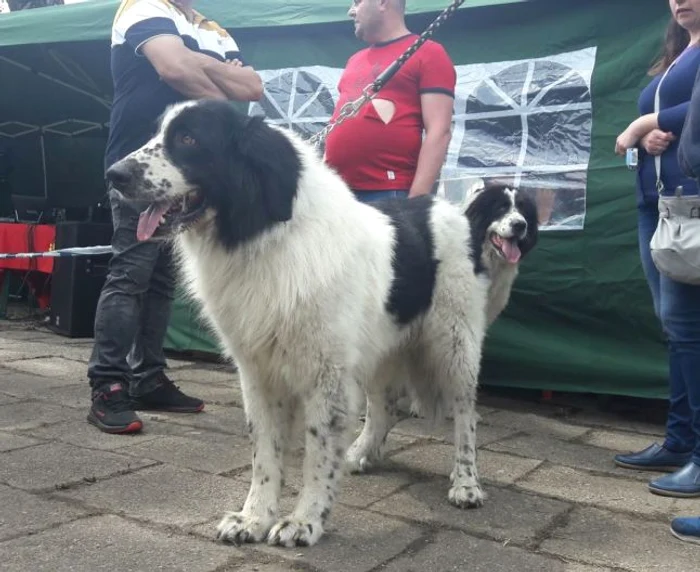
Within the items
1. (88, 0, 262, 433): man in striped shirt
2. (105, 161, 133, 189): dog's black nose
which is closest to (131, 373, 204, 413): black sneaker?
(88, 0, 262, 433): man in striped shirt

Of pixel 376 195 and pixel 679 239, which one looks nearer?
pixel 679 239

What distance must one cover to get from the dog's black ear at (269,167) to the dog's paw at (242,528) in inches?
38.8

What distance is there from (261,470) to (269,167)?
3.31 ft

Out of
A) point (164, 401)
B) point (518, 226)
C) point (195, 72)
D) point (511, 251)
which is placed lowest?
point (164, 401)

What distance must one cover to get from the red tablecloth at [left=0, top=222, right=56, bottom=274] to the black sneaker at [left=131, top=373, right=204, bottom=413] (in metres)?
3.65

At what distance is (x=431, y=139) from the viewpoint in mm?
3541

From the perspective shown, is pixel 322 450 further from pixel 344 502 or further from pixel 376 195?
pixel 376 195

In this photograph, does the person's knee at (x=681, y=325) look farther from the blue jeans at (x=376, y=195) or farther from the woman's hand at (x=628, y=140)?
the blue jeans at (x=376, y=195)

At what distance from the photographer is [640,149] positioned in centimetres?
317

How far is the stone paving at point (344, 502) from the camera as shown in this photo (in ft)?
7.41

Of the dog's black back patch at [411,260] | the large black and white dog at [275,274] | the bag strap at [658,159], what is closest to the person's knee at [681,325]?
the bag strap at [658,159]

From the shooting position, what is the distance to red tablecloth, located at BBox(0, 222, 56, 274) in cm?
738

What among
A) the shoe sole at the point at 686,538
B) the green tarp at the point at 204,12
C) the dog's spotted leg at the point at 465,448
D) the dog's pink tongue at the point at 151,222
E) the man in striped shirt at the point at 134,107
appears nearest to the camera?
the dog's pink tongue at the point at 151,222

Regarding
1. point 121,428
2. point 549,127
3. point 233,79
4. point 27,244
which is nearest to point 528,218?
point 549,127
